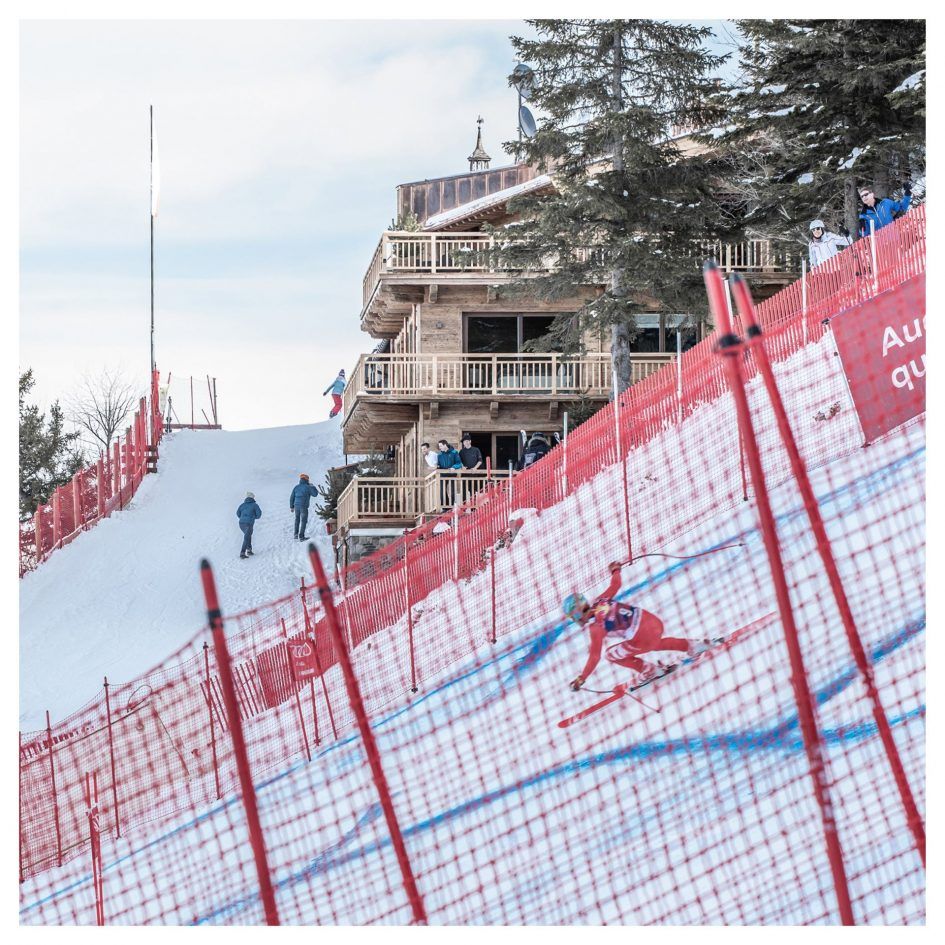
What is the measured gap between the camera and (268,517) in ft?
77.3

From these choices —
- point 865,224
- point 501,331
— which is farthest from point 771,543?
point 501,331

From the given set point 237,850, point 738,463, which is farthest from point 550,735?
point 738,463

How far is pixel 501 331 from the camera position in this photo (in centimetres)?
2364

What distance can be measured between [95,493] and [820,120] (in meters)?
13.1

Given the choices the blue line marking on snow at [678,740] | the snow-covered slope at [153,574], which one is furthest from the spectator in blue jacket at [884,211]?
the snow-covered slope at [153,574]

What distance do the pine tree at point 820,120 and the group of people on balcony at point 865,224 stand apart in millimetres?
498

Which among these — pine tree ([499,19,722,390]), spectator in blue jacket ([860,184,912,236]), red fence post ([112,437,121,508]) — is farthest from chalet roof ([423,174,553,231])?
spectator in blue jacket ([860,184,912,236])

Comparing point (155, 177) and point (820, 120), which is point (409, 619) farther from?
point (820, 120)

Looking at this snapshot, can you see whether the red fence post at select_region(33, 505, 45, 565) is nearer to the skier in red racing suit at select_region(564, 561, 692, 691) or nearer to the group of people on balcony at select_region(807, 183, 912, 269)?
the group of people on balcony at select_region(807, 183, 912, 269)

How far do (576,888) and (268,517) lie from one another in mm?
17177

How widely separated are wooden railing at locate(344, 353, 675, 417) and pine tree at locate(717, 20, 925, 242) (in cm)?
434

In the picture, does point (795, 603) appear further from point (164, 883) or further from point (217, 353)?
point (217, 353)

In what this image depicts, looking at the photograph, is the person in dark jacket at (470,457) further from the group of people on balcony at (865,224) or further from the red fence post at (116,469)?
the red fence post at (116,469)

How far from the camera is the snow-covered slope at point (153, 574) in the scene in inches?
559
